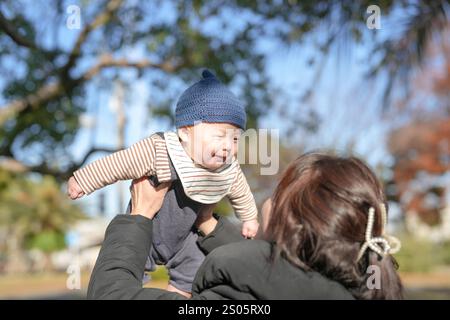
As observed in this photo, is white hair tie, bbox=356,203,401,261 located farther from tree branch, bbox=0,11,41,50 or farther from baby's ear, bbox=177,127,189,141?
tree branch, bbox=0,11,41,50

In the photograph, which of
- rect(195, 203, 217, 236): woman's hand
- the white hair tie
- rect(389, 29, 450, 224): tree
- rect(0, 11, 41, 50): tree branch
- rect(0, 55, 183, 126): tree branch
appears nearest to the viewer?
the white hair tie

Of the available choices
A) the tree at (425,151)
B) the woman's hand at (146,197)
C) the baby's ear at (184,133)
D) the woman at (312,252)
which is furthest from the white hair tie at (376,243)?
the tree at (425,151)

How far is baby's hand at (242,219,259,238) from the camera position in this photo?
2.22m

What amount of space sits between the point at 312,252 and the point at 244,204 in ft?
2.50

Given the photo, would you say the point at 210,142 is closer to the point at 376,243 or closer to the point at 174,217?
the point at 174,217

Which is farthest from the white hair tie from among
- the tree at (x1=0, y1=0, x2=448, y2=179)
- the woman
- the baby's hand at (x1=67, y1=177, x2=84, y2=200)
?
the tree at (x1=0, y1=0, x2=448, y2=179)

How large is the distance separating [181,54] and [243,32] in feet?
3.29

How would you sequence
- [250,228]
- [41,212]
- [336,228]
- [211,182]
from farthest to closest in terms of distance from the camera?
1. [41,212]
2. [250,228]
3. [211,182]
4. [336,228]

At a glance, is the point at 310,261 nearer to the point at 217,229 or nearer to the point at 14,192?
the point at 217,229

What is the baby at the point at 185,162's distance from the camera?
1.96 meters

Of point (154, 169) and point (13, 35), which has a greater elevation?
point (13, 35)

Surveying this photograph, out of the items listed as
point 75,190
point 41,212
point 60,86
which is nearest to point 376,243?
point 75,190

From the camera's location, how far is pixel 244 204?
2248 mm

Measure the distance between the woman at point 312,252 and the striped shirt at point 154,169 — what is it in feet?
1.47
